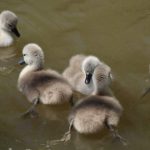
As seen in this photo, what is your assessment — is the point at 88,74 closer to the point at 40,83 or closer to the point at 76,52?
the point at 40,83

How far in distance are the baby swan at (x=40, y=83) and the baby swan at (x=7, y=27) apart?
0.78 m

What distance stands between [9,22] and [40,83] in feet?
4.05

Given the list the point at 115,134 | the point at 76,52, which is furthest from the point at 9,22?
the point at 115,134

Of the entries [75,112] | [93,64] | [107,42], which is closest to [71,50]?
[107,42]

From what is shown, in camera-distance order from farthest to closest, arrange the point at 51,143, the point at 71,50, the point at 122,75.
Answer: the point at 71,50
the point at 122,75
the point at 51,143

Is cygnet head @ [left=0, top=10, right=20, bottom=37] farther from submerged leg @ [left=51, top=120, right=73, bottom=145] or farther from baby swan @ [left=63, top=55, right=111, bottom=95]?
submerged leg @ [left=51, top=120, right=73, bottom=145]

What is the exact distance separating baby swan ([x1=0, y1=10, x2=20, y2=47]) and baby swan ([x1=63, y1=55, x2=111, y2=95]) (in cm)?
90

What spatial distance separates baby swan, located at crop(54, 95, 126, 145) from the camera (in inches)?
183

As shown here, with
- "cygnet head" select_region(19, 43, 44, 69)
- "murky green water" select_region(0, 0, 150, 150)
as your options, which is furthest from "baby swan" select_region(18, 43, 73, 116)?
"murky green water" select_region(0, 0, 150, 150)

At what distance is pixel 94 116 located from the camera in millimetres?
4660

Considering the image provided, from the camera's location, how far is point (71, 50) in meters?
5.89

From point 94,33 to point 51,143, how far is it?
1.84m

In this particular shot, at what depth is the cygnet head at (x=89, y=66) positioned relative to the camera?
5121 millimetres

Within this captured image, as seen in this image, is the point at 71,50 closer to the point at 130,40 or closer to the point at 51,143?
the point at 130,40
